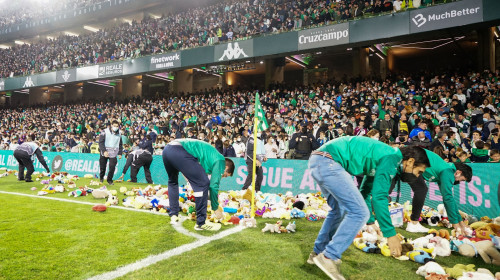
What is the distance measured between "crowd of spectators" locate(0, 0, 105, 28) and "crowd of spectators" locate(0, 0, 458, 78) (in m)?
4.89

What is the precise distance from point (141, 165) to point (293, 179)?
539cm

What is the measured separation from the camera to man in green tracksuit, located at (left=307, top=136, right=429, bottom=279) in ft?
9.93

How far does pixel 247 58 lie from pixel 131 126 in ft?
30.3

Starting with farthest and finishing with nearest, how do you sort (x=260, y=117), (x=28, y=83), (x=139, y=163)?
(x=28, y=83), (x=139, y=163), (x=260, y=117)

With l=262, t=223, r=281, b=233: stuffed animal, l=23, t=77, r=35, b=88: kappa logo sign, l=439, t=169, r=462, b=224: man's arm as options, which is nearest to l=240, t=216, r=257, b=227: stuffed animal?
l=262, t=223, r=281, b=233: stuffed animal

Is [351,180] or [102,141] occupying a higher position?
[102,141]

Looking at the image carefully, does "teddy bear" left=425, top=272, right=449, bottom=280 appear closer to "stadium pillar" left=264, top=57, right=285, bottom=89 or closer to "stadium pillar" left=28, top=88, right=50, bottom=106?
"stadium pillar" left=264, top=57, right=285, bottom=89

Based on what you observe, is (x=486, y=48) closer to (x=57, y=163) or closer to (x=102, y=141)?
(x=102, y=141)

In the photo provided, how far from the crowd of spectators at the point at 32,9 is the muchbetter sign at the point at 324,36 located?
28.2m

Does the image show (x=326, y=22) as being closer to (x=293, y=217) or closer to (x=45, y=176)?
(x=293, y=217)

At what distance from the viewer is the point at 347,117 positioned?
13188 millimetres

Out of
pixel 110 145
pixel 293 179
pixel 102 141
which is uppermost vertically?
pixel 102 141


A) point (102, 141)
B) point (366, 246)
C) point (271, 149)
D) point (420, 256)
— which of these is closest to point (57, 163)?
point (102, 141)

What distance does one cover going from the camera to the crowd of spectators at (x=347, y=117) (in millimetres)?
9570
